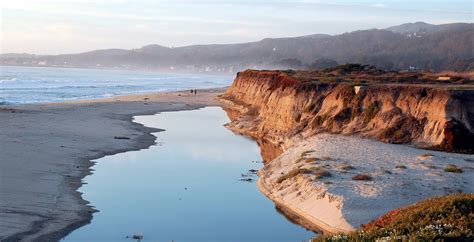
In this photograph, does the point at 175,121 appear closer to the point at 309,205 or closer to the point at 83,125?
the point at 83,125

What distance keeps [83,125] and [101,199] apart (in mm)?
21195

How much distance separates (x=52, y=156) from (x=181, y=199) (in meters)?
8.79

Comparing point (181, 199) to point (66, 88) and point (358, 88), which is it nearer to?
point (358, 88)

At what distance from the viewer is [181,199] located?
71.5ft

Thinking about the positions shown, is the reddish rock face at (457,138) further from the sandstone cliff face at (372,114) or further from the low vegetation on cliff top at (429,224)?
the low vegetation on cliff top at (429,224)

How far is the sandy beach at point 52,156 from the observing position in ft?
58.5

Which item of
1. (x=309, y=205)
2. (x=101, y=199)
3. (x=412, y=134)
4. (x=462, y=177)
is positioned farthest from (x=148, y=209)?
(x=412, y=134)

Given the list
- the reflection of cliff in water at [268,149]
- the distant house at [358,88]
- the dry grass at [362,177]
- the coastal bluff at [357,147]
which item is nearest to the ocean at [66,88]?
the reflection of cliff in water at [268,149]

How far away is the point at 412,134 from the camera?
1218 inches

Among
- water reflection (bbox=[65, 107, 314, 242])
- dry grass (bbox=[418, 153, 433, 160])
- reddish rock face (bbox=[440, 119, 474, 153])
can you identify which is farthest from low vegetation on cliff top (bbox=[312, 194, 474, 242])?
reddish rock face (bbox=[440, 119, 474, 153])

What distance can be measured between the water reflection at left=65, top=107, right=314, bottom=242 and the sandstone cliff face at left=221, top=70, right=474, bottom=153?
4.87 m

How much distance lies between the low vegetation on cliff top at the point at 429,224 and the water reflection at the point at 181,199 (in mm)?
6118

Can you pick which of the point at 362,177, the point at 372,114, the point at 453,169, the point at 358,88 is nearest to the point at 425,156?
the point at 453,169

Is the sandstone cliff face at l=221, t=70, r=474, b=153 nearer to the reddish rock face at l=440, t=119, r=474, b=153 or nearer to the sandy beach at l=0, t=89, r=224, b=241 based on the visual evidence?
the reddish rock face at l=440, t=119, r=474, b=153
